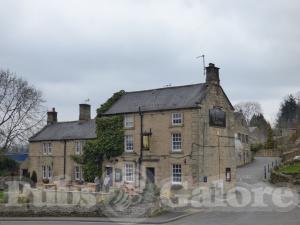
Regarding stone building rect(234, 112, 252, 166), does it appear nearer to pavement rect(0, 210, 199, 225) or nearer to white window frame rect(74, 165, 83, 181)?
white window frame rect(74, 165, 83, 181)

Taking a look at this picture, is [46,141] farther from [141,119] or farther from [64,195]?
[64,195]

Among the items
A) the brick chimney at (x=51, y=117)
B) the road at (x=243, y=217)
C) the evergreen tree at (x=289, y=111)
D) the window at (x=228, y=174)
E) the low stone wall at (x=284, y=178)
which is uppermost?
the evergreen tree at (x=289, y=111)

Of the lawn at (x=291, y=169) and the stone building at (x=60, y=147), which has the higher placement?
the stone building at (x=60, y=147)

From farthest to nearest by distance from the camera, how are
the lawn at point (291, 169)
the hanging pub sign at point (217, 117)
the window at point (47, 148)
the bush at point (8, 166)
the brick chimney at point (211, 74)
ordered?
the bush at point (8, 166) < the window at point (47, 148) < the lawn at point (291, 169) < the brick chimney at point (211, 74) < the hanging pub sign at point (217, 117)

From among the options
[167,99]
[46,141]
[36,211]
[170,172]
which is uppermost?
[167,99]

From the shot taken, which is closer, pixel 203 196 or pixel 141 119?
pixel 203 196

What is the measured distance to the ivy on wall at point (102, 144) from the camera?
40.1 metres

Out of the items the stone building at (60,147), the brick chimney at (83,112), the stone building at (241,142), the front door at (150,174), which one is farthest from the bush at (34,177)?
the stone building at (241,142)

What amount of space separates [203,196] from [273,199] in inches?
217

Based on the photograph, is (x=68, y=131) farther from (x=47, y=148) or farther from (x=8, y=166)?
(x=8, y=166)

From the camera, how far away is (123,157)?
3972 centimetres

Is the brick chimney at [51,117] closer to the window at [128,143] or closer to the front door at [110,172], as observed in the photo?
the front door at [110,172]

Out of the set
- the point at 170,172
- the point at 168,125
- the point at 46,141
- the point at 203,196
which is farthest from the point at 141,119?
the point at 46,141

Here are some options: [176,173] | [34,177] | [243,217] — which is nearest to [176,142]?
[176,173]
